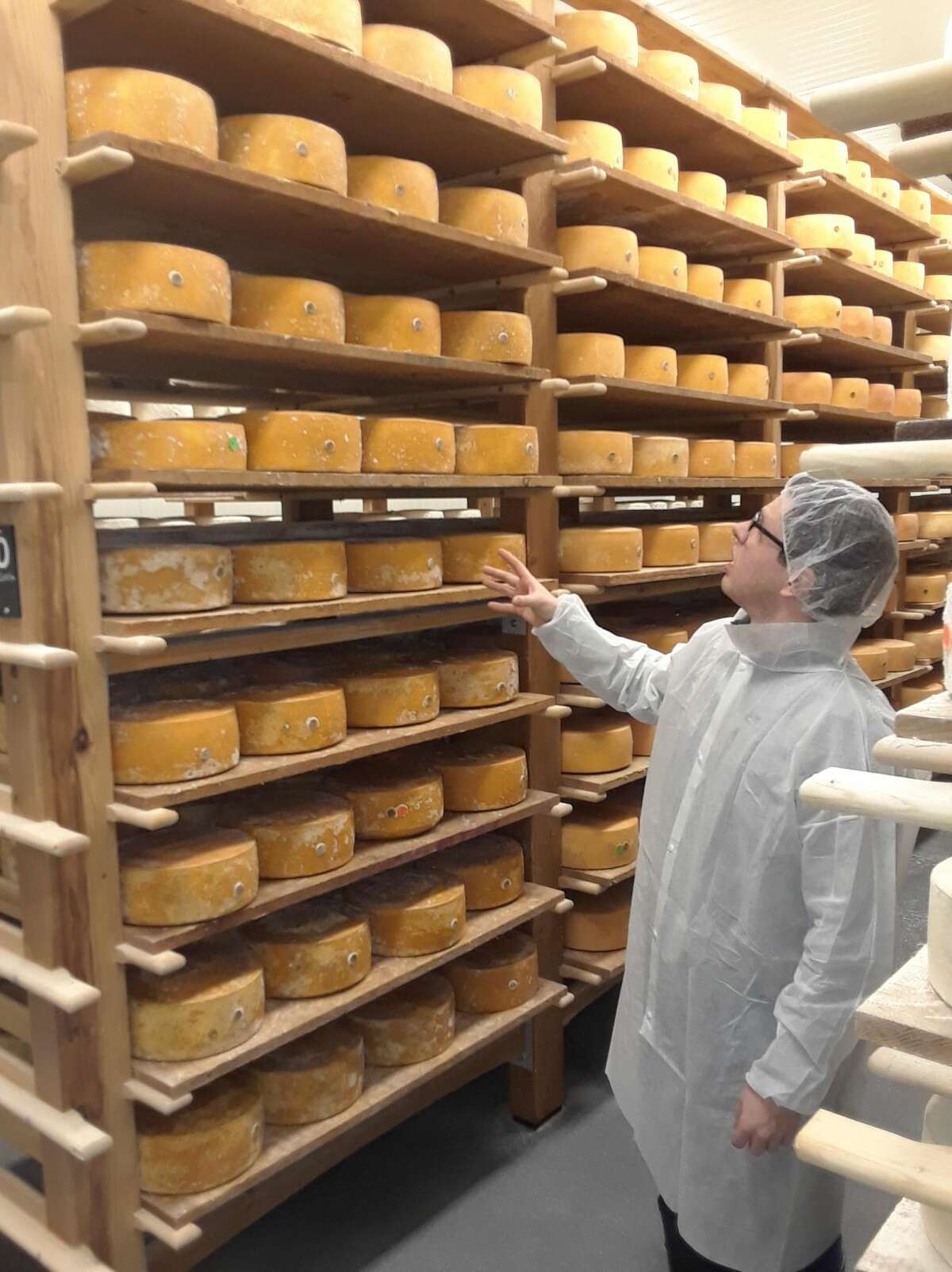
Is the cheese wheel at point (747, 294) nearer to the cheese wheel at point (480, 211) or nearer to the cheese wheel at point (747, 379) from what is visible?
the cheese wheel at point (747, 379)

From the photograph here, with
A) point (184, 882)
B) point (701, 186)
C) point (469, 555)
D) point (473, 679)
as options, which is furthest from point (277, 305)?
point (701, 186)

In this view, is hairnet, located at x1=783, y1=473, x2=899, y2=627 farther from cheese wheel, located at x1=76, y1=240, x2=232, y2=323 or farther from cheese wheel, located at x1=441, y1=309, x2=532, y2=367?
cheese wheel, located at x1=76, y1=240, x2=232, y2=323

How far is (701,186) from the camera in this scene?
9.87ft

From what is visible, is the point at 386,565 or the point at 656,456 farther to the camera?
the point at 656,456

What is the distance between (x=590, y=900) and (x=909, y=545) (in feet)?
7.90

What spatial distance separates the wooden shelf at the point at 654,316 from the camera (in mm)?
2729

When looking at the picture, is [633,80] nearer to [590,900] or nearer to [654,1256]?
[590,900]

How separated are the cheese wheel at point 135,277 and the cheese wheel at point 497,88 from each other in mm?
925

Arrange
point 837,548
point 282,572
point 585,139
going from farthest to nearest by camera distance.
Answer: point 585,139
point 282,572
point 837,548

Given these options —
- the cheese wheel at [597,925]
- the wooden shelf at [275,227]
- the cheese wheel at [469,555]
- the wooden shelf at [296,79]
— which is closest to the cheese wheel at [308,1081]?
the cheese wheel at [597,925]

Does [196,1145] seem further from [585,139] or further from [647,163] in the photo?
[647,163]

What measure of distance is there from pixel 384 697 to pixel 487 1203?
114cm

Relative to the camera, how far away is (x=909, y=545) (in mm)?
4371

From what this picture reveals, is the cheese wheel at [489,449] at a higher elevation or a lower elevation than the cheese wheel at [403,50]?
lower
